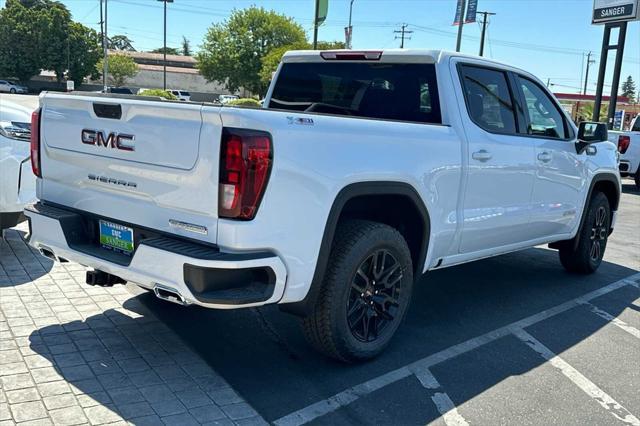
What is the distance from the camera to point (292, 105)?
532 cm

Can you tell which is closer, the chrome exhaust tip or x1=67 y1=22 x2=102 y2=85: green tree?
the chrome exhaust tip

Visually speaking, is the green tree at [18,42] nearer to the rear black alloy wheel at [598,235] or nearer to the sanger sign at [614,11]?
the sanger sign at [614,11]

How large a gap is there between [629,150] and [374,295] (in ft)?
46.6

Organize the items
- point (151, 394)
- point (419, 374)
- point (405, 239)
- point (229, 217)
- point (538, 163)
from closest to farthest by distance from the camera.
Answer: point (229, 217)
point (151, 394)
point (419, 374)
point (405, 239)
point (538, 163)

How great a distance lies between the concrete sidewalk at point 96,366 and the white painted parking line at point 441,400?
1005 millimetres

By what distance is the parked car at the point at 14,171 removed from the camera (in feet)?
18.1

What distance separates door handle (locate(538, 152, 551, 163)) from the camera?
17.1ft

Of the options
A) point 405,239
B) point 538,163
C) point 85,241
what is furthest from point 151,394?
point 538,163

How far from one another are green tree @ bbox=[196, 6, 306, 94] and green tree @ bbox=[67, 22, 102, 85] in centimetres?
1396

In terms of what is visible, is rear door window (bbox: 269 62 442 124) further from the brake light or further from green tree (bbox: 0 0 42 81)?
green tree (bbox: 0 0 42 81)

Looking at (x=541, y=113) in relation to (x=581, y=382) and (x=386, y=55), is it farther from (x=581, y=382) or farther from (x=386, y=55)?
(x=581, y=382)

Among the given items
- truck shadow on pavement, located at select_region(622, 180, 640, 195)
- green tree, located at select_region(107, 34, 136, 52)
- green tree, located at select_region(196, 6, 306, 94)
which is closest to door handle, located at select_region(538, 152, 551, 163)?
truck shadow on pavement, located at select_region(622, 180, 640, 195)

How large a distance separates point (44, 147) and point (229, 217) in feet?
5.63

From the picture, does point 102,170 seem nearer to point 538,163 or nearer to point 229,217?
point 229,217
